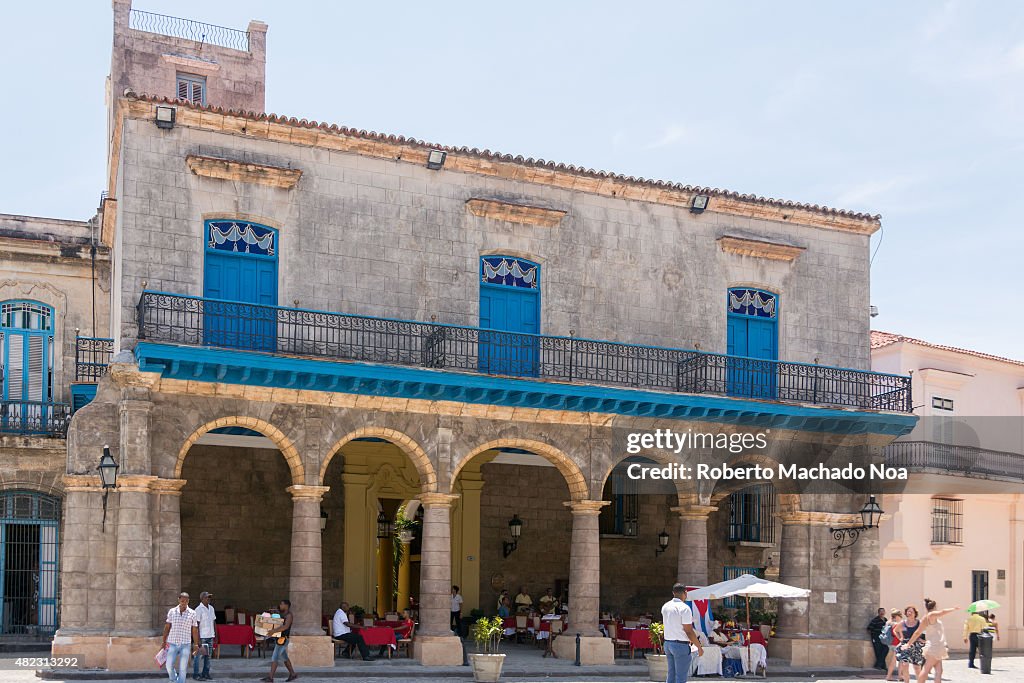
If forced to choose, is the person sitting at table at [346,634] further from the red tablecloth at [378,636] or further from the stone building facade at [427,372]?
the stone building facade at [427,372]

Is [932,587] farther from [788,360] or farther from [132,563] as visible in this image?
[132,563]

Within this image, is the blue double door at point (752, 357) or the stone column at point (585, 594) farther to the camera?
the blue double door at point (752, 357)

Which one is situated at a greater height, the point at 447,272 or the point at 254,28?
the point at 254,28

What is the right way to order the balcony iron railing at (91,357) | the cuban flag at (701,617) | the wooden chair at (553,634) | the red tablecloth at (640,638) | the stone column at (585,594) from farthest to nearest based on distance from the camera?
1. the balcony iron railing at (91,357)
2. the wooden chair at (553,634)
3. the red tablecloth at (640,638)
4. the stone column at (585,594)
5. the cuban flag at (701,617)

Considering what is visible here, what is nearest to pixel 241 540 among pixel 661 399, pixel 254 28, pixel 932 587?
pixel 661 399

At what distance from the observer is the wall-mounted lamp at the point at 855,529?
930 inches

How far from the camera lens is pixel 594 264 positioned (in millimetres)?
22922

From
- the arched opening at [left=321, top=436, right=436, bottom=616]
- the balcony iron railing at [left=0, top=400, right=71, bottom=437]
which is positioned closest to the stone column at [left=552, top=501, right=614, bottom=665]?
the arched opening at [left=321, top=436, right=436, bottom=616]

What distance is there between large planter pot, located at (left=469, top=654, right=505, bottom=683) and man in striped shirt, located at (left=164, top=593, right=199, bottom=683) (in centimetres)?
420

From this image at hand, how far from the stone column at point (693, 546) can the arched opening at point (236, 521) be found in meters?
7.21

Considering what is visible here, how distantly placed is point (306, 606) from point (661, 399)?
7024mm


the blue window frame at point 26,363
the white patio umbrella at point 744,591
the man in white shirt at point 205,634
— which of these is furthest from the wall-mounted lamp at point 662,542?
the blue window frame at point 26,363

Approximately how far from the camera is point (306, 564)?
19.5m

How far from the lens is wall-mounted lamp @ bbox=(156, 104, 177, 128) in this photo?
19547 mm
